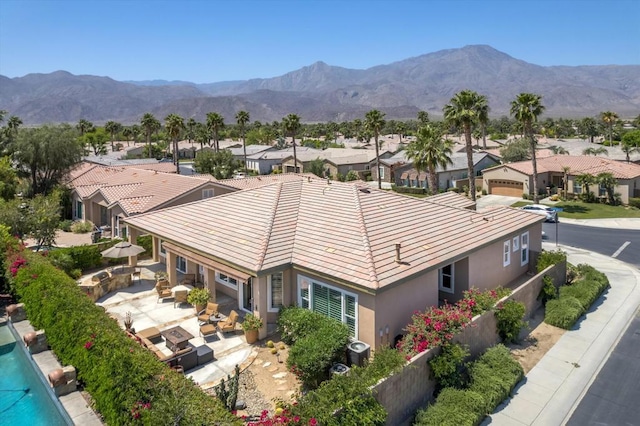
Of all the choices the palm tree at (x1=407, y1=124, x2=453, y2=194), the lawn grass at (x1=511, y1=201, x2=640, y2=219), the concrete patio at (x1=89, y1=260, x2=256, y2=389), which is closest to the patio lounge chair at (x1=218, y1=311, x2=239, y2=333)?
the concrete patio at (x1=89, y1=260, x2=256, y2=389)

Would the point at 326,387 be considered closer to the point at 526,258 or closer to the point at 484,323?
the point at 484,323

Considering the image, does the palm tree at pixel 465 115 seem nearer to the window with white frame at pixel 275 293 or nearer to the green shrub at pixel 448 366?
the window with white frame at pixel 275 293

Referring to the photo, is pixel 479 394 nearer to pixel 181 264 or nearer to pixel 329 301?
pixel 329 301

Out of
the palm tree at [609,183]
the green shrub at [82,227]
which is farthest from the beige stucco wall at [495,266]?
the green shrub at [82,227]

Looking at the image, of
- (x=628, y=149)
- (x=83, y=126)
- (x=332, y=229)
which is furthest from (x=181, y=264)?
(x=83, y=126)

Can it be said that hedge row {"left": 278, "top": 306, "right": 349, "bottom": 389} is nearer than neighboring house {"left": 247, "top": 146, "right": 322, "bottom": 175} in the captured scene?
Yes

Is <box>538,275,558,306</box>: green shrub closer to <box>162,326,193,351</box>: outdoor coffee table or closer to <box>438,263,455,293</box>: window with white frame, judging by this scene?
<box>438,263,455,293</box>: window with white frame
